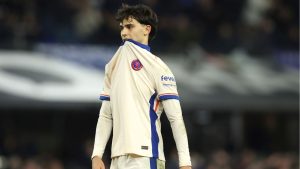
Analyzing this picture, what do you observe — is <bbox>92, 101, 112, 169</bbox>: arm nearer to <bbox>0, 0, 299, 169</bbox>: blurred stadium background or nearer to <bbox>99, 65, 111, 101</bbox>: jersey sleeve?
<bbox>99, 65, 111, 101</bbox>: jersey sleeve

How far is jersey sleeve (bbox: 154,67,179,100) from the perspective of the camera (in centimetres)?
630

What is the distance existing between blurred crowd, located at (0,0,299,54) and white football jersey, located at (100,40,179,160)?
32.6 feet

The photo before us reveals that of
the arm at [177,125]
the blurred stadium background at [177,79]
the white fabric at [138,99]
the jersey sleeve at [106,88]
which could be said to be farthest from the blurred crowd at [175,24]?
the arm at [177,125]

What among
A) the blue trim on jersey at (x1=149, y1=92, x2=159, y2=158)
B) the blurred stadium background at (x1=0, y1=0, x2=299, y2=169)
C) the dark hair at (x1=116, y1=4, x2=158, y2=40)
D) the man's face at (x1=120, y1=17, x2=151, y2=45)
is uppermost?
the blurred stadium background at (x1=0, y1=0, x2=299, y2=169)

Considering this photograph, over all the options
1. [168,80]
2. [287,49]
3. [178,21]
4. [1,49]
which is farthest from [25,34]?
[168,80]

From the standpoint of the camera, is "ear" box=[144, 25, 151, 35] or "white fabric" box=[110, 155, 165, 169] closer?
"white fabric" box=[110, 155, 165, 169]

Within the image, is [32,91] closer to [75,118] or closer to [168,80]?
[75,118]

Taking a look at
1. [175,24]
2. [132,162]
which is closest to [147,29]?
[132,162]

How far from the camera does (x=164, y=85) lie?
6.30 meters

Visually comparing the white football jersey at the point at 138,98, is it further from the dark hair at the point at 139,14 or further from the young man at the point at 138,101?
A: the dark hair at the point at 139,14

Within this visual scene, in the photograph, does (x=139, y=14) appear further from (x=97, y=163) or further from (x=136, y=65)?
(x=97, y=163)

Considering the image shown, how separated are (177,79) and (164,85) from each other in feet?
33.6

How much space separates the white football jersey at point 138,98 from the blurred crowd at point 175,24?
32.6 ft

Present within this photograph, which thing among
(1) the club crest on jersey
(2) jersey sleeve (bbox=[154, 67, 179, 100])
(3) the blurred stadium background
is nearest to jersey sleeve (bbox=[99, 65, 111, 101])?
(1) the club crest on jersey
